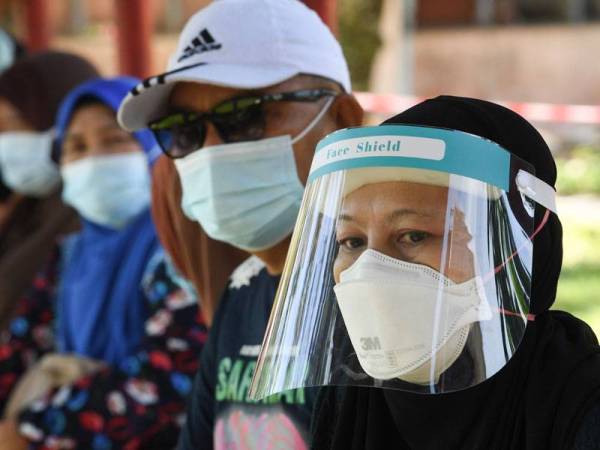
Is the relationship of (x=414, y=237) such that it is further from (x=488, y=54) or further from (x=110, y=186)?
Result: (x=488, y=54)

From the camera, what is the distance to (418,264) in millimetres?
1450

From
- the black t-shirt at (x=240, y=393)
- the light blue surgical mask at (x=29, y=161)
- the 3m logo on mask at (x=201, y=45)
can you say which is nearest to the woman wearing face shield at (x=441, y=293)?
the black t-shirt at (x=240, y=393)

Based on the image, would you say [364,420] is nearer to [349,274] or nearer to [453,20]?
[349,274]

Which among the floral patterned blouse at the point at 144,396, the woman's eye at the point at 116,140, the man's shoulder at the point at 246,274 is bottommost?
the floral patterned blouse at the point at 144,396

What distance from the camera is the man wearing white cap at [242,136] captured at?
7.20 feet

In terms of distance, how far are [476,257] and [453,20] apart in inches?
530

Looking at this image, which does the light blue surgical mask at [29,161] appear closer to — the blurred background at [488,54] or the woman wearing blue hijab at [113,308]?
the woman wearing blue hijab at [113,308]

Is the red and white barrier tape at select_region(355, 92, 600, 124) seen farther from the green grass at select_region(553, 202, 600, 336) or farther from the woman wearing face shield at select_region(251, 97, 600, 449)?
the woman wearing face shield at select_region(251, 97, 600, 449)

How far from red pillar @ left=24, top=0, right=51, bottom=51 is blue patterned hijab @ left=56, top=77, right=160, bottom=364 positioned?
127 inches

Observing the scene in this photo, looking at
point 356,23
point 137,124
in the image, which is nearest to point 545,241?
point 137,124

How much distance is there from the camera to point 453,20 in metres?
14.5

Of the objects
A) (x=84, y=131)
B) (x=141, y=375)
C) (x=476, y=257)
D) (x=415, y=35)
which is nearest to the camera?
(x=476, y=257)

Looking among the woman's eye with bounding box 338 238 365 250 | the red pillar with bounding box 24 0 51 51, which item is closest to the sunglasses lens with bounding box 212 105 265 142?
the woman's eye with bounding box 338 238 365 250

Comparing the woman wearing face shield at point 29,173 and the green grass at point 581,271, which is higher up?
the woman wearing face shield at point 29,173
